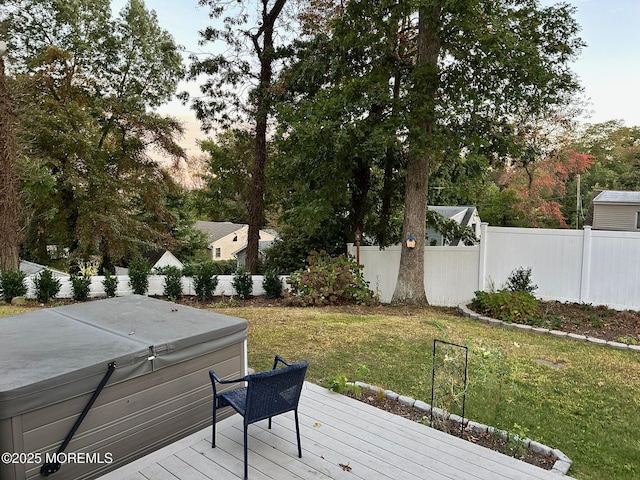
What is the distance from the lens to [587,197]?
914 inches

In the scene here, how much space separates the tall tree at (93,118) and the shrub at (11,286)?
12.3ft

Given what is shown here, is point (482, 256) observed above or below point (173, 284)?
above

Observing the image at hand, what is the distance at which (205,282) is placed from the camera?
9.26 metres

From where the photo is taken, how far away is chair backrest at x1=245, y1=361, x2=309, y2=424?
2.33 m

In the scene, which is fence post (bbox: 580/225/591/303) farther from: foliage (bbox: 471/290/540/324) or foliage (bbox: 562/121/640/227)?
foliage (bbox: 562/121/640/227)

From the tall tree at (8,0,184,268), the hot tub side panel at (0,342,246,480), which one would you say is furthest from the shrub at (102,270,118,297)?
the hot tub side panel at (0,342,246,480)

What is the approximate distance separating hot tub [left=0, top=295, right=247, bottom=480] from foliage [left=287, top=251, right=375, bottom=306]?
15.3 feet

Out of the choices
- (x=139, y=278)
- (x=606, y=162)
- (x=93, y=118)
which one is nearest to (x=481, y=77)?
(x=139, y=278)

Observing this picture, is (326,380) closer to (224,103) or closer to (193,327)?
(193,327)

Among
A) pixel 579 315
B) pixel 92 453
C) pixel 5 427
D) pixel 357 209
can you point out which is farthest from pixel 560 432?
pixel 357 209

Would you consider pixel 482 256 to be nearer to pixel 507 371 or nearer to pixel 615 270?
pixel 615 270

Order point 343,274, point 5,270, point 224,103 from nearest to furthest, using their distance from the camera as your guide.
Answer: point 343,274 < point 5,270 < point 224,103

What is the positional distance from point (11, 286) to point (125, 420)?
7.35m

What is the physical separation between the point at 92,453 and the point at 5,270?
29.0 feet
